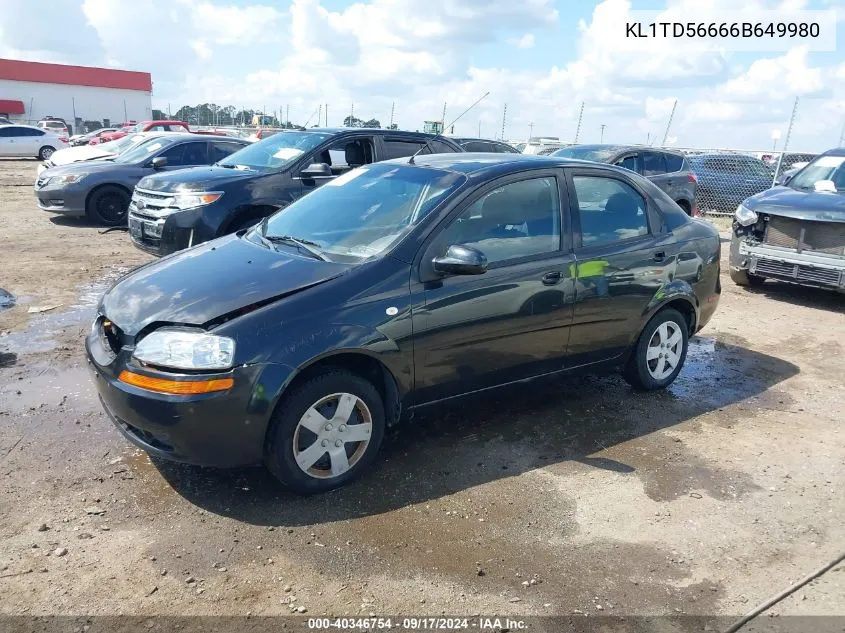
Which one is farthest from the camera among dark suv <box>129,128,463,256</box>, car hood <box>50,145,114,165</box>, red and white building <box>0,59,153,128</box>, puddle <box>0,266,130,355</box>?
red and white building <box>0,59,153,128</box>

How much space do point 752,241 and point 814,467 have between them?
16.4 ft

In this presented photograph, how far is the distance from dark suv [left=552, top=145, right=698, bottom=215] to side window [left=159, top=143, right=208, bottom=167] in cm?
621

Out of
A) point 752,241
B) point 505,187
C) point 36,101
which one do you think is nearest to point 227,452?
point 505,187

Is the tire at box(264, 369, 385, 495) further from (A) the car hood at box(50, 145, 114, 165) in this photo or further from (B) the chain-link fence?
(B) the chain-link fence

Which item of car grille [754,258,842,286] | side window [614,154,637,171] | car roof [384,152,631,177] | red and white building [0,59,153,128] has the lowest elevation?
car grille [754,258,842,286]

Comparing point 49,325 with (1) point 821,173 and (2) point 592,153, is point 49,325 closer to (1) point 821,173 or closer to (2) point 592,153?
(2) point 592,153

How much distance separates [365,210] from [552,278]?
1.25 m

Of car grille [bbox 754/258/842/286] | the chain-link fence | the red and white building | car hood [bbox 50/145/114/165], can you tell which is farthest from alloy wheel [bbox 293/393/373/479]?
the red and white building

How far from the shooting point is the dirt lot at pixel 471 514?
2.93 metres

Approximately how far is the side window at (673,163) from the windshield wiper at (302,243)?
9689 mm

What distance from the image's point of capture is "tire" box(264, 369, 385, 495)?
342 centimetres

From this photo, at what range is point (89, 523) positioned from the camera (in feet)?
11.0

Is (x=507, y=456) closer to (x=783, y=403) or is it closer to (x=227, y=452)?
(x=227, y=452)

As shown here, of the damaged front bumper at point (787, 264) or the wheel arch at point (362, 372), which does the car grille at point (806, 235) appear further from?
the wheel arch at point (362, 372)
